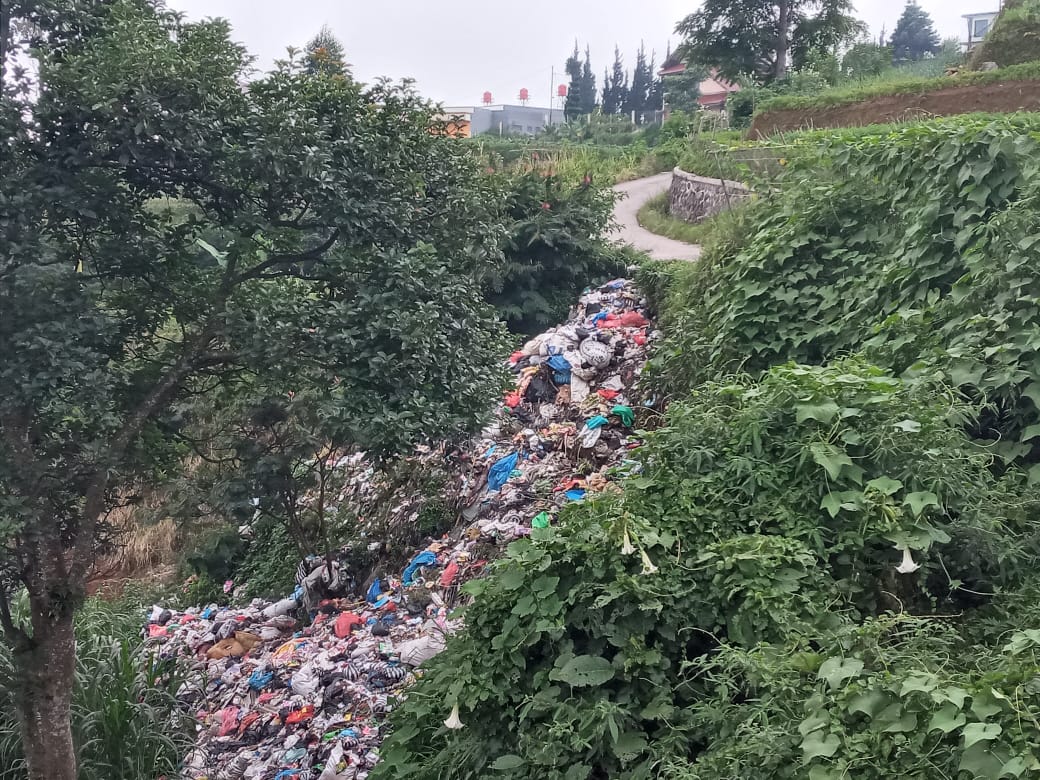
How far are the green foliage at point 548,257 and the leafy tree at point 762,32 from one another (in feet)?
40.7

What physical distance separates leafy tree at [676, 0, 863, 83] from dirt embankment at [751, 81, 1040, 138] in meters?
6.99

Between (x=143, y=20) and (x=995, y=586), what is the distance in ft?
13.2

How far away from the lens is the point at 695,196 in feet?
47.0

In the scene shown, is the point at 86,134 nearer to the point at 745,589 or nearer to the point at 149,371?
the point at 149,371

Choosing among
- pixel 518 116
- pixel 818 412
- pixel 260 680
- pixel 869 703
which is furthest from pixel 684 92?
pixel 869 703

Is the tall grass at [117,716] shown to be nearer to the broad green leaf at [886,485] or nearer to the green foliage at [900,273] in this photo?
the green foliage at [900,273]

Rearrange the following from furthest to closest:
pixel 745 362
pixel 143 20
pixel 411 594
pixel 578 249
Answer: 1. pixel 578 249
2. pixel 411 594
3. pixel 745 362
4. pixel 143 20

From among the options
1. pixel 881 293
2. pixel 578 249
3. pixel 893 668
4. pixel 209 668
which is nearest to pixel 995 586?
pixel 893 668

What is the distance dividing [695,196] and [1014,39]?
549 cm

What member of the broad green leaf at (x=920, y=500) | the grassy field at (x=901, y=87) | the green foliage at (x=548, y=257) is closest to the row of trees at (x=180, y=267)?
the broad green leaf at (x=920, y=500)

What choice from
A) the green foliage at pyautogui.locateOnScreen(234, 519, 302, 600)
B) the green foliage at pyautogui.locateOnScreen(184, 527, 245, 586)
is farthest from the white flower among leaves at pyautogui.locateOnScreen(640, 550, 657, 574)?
the green foliage at pyautogui.locateOnScreen(184, 527, 245, 586)

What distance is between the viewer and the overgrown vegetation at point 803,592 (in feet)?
7.95

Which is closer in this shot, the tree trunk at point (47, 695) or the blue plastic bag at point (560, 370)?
the tree trunk at point (47, 695)

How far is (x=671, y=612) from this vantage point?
3.10 metres
